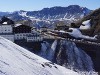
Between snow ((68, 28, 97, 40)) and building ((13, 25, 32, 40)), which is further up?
building ((13, 25, 32, 40))

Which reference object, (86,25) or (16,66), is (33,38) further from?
(16,66)

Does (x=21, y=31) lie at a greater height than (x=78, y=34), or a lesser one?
greater

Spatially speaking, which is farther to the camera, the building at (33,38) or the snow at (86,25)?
the snow at (86,25)

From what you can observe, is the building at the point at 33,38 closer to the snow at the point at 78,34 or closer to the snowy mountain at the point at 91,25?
the snow at the point at 78,34

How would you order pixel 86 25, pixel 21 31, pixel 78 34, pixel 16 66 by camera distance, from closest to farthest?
pixel 16 66, pixel 21 31, pixel 78 34, pixel 86 25

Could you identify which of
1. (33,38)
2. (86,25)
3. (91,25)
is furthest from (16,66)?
(86,25)

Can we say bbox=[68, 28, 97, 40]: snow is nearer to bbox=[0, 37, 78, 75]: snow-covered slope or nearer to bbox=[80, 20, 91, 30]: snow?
bbox=[80, 20, 91, 30]: snow

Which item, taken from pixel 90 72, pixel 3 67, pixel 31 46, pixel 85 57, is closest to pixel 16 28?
pixel 31 46

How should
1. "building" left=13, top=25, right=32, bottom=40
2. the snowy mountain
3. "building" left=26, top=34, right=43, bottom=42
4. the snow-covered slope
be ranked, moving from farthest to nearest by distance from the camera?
the snowy mountain < "building" left=13, top=25, right=32, bottom=40 < "building" left=26, top=34, right=43, bottom=42 < the snow-covered slope

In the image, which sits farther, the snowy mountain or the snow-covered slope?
the snowy mountain

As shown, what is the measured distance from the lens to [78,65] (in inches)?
4097

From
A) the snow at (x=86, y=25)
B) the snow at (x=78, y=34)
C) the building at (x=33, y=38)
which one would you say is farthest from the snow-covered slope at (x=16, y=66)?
the snow at (x=86, y=25)

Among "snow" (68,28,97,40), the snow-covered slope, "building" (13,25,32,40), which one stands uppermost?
the snow-covered slope

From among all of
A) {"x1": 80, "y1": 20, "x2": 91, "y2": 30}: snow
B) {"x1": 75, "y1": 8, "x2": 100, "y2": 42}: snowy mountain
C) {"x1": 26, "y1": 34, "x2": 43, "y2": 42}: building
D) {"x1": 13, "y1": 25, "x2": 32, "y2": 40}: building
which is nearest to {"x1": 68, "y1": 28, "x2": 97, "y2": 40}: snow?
{"x1": 75, "y1": 8, "x2": 100, "y2": 42}: snowy mountain
